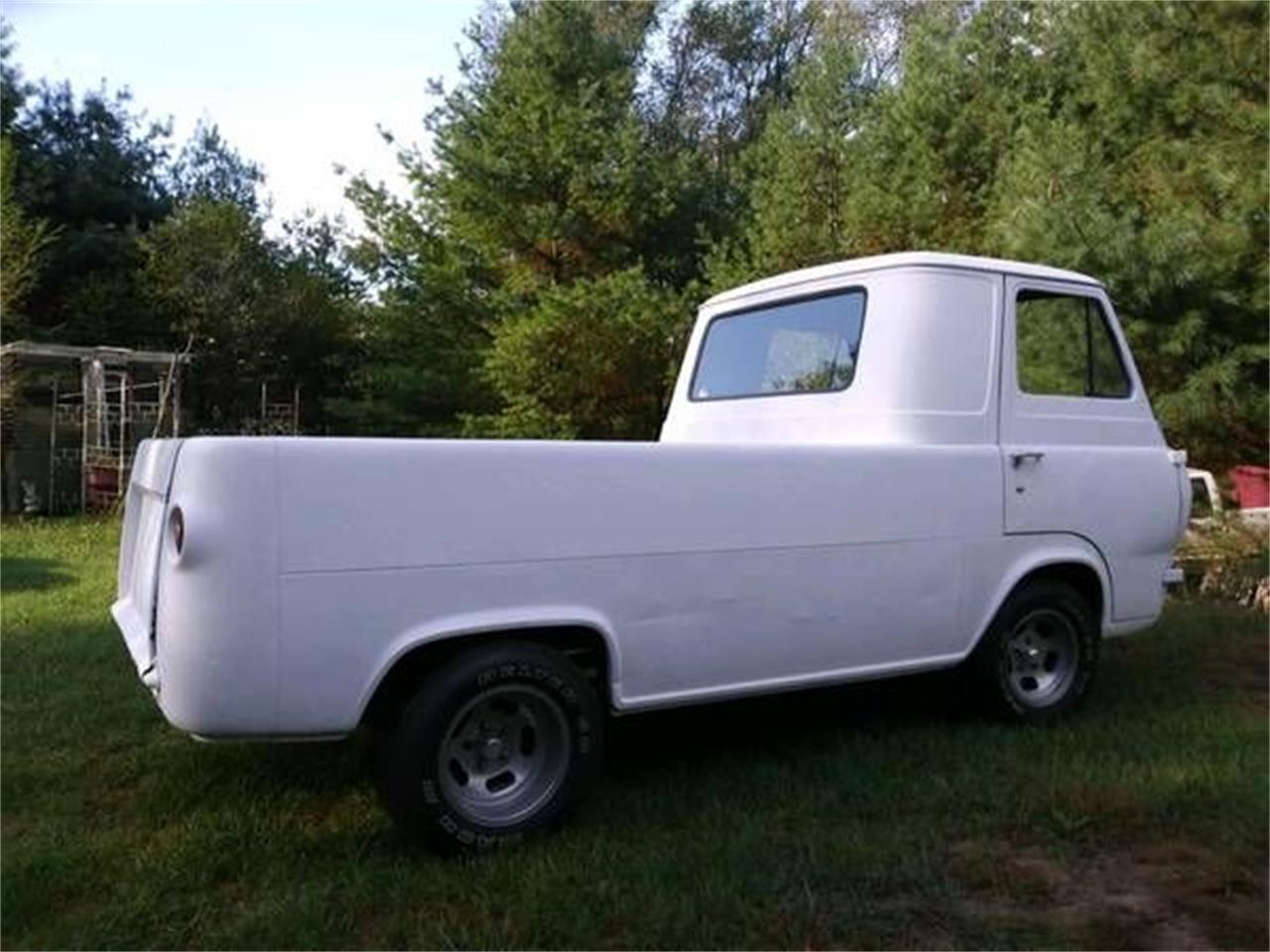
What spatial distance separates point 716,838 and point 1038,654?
2.11m

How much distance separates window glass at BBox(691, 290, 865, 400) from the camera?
5078 millimetres

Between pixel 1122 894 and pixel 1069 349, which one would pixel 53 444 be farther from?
pixel 1122 894

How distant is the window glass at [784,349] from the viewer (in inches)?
200

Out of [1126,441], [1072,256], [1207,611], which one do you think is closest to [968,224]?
[1072,256]

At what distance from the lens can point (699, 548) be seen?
3.96m

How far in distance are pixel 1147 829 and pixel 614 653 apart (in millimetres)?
1890

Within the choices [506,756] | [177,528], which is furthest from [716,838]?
[177,528]

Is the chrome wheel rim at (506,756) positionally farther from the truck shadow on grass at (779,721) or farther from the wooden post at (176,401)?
the wooden post at (176,401)

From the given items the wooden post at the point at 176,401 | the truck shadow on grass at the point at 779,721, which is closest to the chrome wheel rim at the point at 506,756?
the truck shadow on grass at the point at 779,721

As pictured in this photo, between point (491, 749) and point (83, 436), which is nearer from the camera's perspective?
point (491, 749)

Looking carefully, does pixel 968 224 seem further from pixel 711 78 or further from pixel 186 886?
pixel 186 886

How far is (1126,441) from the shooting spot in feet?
17.8

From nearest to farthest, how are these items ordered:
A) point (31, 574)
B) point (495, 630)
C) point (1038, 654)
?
point (495, 630) → point (1038, 654) → point (31, 574)

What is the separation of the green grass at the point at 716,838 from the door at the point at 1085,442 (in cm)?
77
